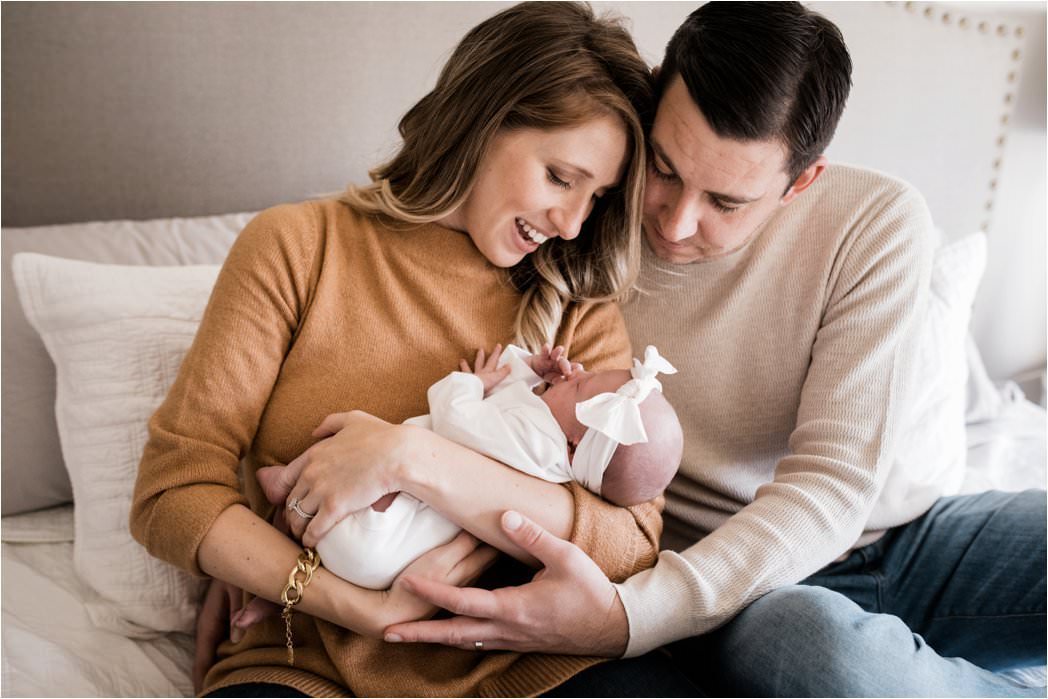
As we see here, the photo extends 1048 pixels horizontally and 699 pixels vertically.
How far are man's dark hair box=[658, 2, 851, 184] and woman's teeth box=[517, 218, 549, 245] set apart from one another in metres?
0.34

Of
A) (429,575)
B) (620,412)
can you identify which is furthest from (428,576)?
(620,412)

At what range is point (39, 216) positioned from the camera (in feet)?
6.25

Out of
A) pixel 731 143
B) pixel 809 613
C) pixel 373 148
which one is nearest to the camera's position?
pixel 809 613

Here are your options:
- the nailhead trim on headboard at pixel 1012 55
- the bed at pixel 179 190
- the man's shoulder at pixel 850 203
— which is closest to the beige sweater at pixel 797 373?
the man's shoulder at pixel 850 203

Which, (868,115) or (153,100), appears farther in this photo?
(868,115)

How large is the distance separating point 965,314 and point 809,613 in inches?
50.0

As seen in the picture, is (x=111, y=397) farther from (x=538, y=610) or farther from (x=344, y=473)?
(x=538, y=610)

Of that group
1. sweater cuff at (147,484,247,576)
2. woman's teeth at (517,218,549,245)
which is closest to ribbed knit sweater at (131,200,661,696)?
sweater cuff at (147,484,247,576)

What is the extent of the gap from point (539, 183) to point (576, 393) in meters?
0.37

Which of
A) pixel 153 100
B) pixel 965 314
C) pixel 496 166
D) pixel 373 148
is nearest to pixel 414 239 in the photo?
pixel 496 166

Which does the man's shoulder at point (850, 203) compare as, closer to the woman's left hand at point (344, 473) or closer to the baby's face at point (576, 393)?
the baby's face at point (576, 393)

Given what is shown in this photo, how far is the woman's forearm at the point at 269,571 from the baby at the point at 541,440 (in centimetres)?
3

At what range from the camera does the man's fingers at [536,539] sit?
1211mm

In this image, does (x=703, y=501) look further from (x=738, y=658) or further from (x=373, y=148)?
(x=373, y=148)
